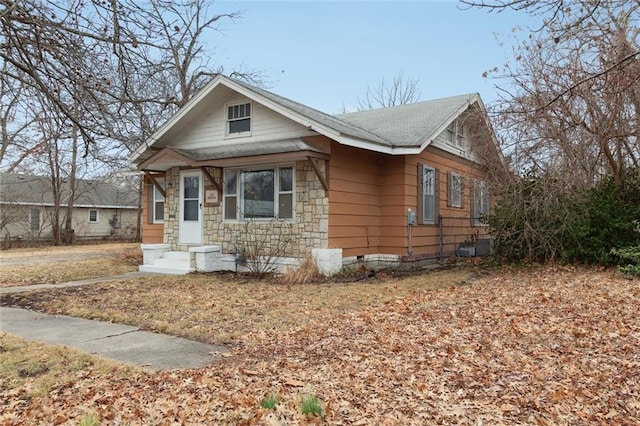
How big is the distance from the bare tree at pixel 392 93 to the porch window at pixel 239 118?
23.1 meters

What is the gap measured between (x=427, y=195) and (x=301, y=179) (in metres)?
3.97

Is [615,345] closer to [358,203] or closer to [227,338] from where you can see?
[227,338]

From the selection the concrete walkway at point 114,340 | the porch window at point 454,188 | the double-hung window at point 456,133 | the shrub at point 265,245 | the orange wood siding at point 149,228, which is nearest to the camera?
the concrete walkway at point 114,340

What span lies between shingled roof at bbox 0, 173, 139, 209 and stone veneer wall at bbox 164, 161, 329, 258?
1337cm

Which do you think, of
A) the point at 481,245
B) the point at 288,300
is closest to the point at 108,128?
the point at 288,300

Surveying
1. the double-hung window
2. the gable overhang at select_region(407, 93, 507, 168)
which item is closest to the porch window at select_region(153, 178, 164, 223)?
the gable overhang at select_region(407, 93, 507, 168)

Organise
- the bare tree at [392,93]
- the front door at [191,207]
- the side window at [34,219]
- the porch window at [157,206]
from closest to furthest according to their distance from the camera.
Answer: the front door at [191,207], the porch window at [157,206], the side window at [34,219], the bare tree at [392,93]

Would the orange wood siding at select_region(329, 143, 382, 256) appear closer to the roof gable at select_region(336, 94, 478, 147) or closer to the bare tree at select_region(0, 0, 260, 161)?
the roof gable at select_region(336, 94, 478, 147)

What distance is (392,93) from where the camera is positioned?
3491 centimetres

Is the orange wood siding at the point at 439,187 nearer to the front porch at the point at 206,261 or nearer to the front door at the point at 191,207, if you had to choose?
the front porch at the point at 206,261

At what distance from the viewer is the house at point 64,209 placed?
84.3 ft

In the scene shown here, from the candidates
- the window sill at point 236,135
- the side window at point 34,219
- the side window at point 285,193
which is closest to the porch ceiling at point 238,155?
the window sill at point 236,135

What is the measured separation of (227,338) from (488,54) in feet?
30.6

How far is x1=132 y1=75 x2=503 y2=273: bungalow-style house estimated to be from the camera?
10.7 metres
